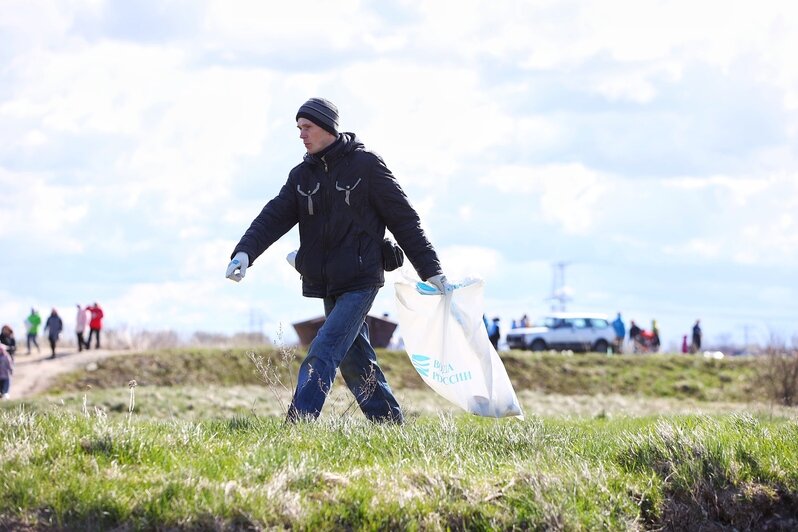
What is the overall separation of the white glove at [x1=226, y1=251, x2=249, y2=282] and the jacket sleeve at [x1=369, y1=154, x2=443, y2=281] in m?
0.94

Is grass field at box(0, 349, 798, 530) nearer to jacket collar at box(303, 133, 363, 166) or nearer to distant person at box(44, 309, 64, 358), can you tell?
jacket collar at box(303, 133, 363, 166)

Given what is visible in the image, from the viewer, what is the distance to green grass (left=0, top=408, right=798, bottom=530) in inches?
227

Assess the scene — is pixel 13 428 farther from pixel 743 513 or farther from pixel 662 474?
pixel 743 513

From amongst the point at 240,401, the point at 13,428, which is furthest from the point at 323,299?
the point at 240,401

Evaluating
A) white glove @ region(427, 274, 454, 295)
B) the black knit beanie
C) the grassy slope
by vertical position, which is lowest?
the grassy slope

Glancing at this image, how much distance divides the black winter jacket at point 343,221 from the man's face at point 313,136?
0.08m

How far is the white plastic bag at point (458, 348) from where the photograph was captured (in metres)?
8.69

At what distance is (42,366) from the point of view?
35.8 meters

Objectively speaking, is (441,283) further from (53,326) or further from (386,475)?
(53,326)

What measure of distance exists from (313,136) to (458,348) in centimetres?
183

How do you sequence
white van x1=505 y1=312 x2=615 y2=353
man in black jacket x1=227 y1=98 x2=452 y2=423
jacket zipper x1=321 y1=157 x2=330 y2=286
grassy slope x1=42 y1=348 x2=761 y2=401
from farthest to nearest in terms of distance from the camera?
white van x1=505 y1=312 x2=615 y2=353, grassy slope x1=42 y1=348 x2=761 y2=401, jacket zipper x1=321 y1=157 x2=330 y2=286, man in black jacket x1=227 y1=98 x2=452 y2=423

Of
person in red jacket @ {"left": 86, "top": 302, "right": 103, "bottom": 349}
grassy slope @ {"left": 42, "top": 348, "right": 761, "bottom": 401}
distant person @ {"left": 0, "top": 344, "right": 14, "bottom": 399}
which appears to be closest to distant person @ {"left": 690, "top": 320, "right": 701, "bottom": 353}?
grassy slope @ {"left": 42, "top": 348, "right": 761, "bottom": 401}

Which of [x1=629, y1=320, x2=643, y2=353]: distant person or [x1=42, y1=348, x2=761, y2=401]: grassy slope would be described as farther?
[x1=629, y1=320, x2=643, y2=353]: distant person

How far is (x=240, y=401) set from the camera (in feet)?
90.1
